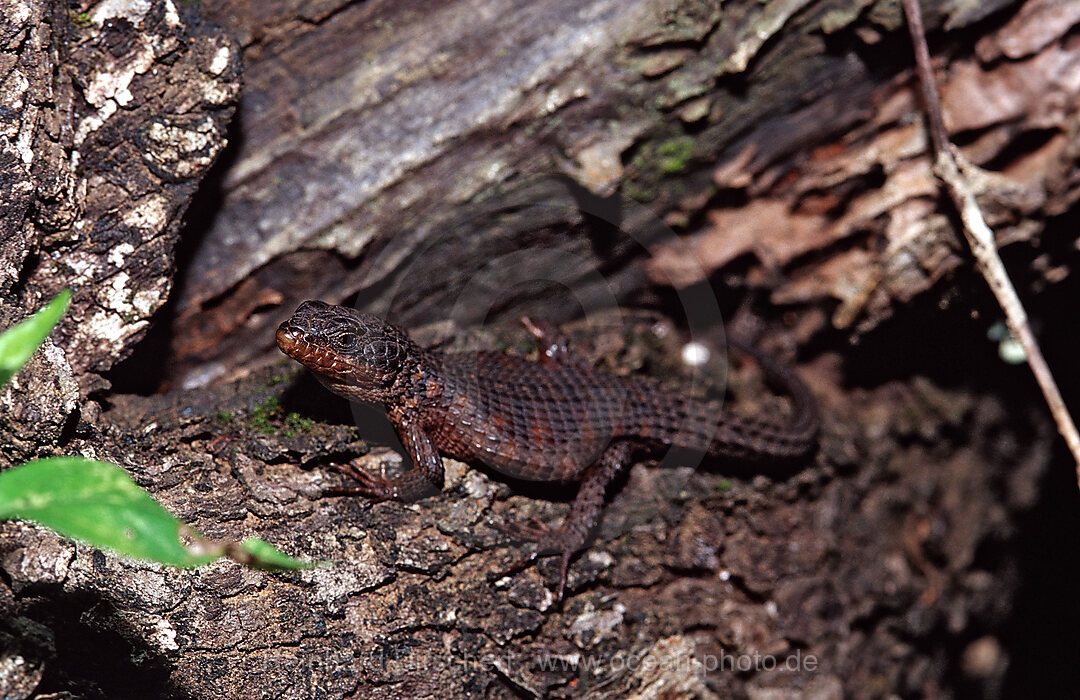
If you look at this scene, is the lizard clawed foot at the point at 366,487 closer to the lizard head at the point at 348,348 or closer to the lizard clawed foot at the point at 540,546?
the lizard head at the point at 348,348

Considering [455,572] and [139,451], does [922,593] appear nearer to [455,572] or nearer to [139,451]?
[455,572]

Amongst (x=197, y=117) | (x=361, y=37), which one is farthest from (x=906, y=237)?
(x=197, y=117)

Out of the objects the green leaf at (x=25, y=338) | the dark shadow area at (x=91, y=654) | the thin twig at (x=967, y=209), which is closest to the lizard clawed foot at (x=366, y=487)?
the dark shadow area at (x=91, y=654)

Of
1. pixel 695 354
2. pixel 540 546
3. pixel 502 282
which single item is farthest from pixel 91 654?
pixel 695 354

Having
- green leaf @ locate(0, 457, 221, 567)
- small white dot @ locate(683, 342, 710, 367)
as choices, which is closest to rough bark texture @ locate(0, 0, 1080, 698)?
small white dot @ locate(683, 342, 710, 367)

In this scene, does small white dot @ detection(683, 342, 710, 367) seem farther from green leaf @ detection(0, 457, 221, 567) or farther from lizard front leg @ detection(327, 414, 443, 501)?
green leaf @ detection(0, 457, 221, 567)

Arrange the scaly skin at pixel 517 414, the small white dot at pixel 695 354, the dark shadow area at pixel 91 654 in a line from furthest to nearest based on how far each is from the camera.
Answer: the small white dot at pixel 695 354 → the scaly skin at pixel 517 414 → the dark shadow area at pixel 91 654

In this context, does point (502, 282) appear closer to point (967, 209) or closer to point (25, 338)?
point (967, 209)
